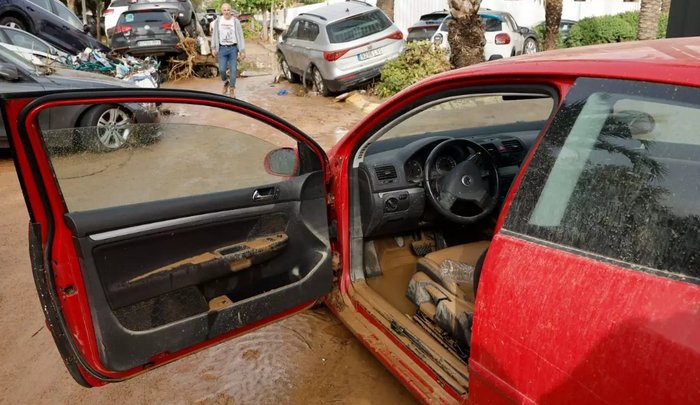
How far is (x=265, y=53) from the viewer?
978 inches

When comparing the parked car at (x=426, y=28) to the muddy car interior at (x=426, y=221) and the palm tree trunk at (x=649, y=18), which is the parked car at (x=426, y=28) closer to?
the palm tree trunk at (x=649, y=18)

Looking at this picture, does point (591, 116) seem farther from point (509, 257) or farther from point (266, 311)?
point (266, 311)

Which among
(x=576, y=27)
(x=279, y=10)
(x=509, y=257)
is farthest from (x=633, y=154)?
(x=279, y=10)

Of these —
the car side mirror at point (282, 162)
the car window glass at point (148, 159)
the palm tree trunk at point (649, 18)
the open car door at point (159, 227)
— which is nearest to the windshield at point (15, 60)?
the car window glass at point (148, 159)

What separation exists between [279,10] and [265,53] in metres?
13.2

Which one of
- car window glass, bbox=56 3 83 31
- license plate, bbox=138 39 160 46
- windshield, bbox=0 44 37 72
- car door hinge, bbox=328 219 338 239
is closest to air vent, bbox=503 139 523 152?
car door hinge, bbox=328 219 338 239

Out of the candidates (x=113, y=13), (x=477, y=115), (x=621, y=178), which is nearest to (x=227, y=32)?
(x=477, y=115)

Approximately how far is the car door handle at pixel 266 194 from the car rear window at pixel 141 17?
13915 millimetres

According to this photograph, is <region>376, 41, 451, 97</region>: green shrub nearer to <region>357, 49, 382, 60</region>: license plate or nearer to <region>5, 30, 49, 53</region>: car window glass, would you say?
<region>357, 49, 382, 60</region>: license plate

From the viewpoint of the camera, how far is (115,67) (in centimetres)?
1123

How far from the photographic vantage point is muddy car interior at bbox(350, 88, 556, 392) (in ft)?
8.55

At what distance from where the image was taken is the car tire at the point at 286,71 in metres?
14.8

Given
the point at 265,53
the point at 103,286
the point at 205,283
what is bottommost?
the point at 265,53

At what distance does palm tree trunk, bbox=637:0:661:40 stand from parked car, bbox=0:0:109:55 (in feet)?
40.1
